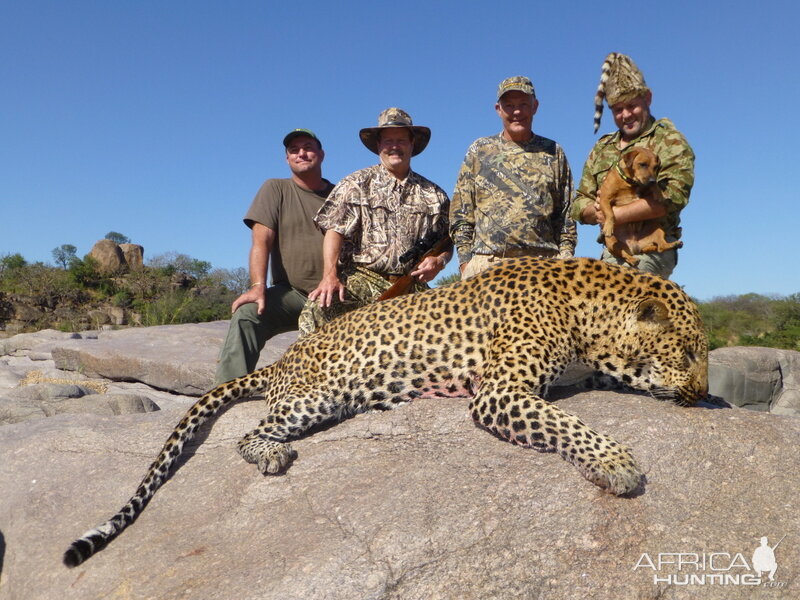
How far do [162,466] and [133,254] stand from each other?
5098 cm

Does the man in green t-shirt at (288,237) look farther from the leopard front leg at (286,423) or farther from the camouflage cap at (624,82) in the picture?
the camouflage cap at (624,82)

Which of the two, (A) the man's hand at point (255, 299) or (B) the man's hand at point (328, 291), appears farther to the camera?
(A) the man's hand at point (255, 299)

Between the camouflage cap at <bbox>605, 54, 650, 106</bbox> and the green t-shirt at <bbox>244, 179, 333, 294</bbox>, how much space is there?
4.06 m

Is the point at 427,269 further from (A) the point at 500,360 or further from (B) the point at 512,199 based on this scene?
(A) the point at 500,360

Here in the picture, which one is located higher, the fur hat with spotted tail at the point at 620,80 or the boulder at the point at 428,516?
the fur hat with spotted tail at the point at 620,80

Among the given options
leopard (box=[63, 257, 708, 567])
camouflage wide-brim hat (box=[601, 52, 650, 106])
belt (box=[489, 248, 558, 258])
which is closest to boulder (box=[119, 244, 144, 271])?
belt (box=[489, 248, 558, 258])

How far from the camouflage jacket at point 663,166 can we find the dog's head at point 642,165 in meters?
0.10

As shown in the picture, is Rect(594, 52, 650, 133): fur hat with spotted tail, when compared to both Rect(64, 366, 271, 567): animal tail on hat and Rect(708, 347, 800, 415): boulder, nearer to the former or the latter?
Rect(64, 366, 271, 567): animal tail on hat

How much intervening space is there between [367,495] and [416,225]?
152 inches

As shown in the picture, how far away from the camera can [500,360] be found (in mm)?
5078

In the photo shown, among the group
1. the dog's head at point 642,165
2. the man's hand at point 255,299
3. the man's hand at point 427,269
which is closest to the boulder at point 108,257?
the man's hand at point 255,299

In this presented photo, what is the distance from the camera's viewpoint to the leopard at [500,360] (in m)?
4.75

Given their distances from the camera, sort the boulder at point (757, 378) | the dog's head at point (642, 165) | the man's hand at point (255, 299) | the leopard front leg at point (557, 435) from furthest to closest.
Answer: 1. the boulder at point (757, 378)
2. the man's hand at point (255, 299)
3. the dog's head at point (642, 165)
4. the leopard front leg at point (557, 435)

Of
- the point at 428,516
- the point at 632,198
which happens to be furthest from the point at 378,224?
the point at 428,516
